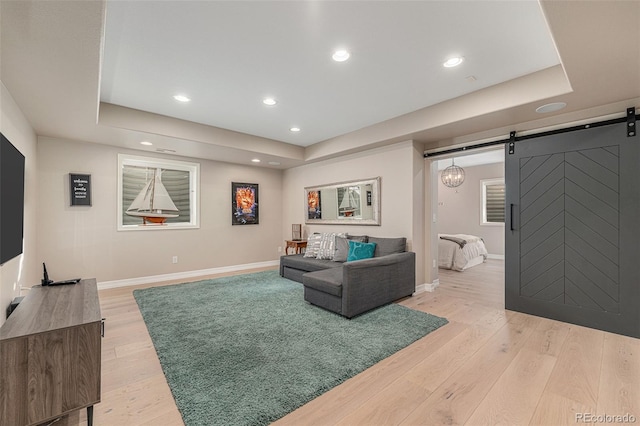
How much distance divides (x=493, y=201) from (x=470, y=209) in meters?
0.62

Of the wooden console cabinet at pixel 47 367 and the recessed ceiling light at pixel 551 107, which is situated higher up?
the recessed ceiling light at pixel 551 107

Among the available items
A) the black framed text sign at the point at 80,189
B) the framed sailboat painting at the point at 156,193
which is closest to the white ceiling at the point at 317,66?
the black framed text sign at the point at 80,189

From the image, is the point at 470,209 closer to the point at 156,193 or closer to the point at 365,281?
the point at 365,281

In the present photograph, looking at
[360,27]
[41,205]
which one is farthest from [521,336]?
[41,205]

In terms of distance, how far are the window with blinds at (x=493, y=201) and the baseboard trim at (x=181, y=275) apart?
20.0 feet

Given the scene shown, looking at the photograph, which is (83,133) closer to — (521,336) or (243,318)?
(243,318)

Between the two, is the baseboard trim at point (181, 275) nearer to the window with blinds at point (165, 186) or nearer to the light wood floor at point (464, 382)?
the window with blinds at point (165, 186)

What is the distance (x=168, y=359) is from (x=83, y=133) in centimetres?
344

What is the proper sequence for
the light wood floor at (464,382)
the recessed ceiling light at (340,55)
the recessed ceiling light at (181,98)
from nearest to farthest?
the light wood floor at (464,382) < the recessed ceiling light at (340,55) < the recessed ceiling light at (181,98)

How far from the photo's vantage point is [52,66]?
6.55ft

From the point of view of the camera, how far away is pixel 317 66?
8.60ft

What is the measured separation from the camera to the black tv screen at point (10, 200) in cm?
183

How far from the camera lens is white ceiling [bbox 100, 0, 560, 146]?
1.90 m

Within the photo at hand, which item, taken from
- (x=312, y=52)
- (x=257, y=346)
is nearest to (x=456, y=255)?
(x=257, y=346)
